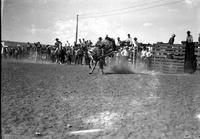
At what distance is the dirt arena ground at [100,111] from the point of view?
5.80 metres

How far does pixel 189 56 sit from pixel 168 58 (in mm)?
1319

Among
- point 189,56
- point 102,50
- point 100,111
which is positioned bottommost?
point 100,111

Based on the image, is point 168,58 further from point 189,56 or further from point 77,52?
point 77,52

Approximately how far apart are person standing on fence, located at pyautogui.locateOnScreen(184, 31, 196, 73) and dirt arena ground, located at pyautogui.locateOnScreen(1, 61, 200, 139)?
553 cm

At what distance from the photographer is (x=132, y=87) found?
10102 mm

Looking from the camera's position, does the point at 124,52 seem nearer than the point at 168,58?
No

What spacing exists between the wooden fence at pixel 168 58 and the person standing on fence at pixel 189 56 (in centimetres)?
22

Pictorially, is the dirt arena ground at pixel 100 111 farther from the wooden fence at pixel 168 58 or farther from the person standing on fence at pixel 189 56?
the wooden fence at pixel 168 58

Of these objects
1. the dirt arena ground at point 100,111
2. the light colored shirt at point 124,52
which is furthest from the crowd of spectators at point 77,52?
the dirt arena ground at point 100,111

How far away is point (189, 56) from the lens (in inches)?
621

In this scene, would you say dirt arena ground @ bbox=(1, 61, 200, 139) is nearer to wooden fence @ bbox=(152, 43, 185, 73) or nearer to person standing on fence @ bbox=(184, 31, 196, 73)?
person standing on fence @ bbox=(184, 31, 196, 73)

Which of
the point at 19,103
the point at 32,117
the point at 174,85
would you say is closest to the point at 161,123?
the point at 32,117

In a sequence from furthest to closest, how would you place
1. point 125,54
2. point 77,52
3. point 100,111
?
point 77,52 < point 125,54 < point 100,111

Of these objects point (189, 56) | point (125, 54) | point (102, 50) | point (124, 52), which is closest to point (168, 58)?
point (189, 56)
